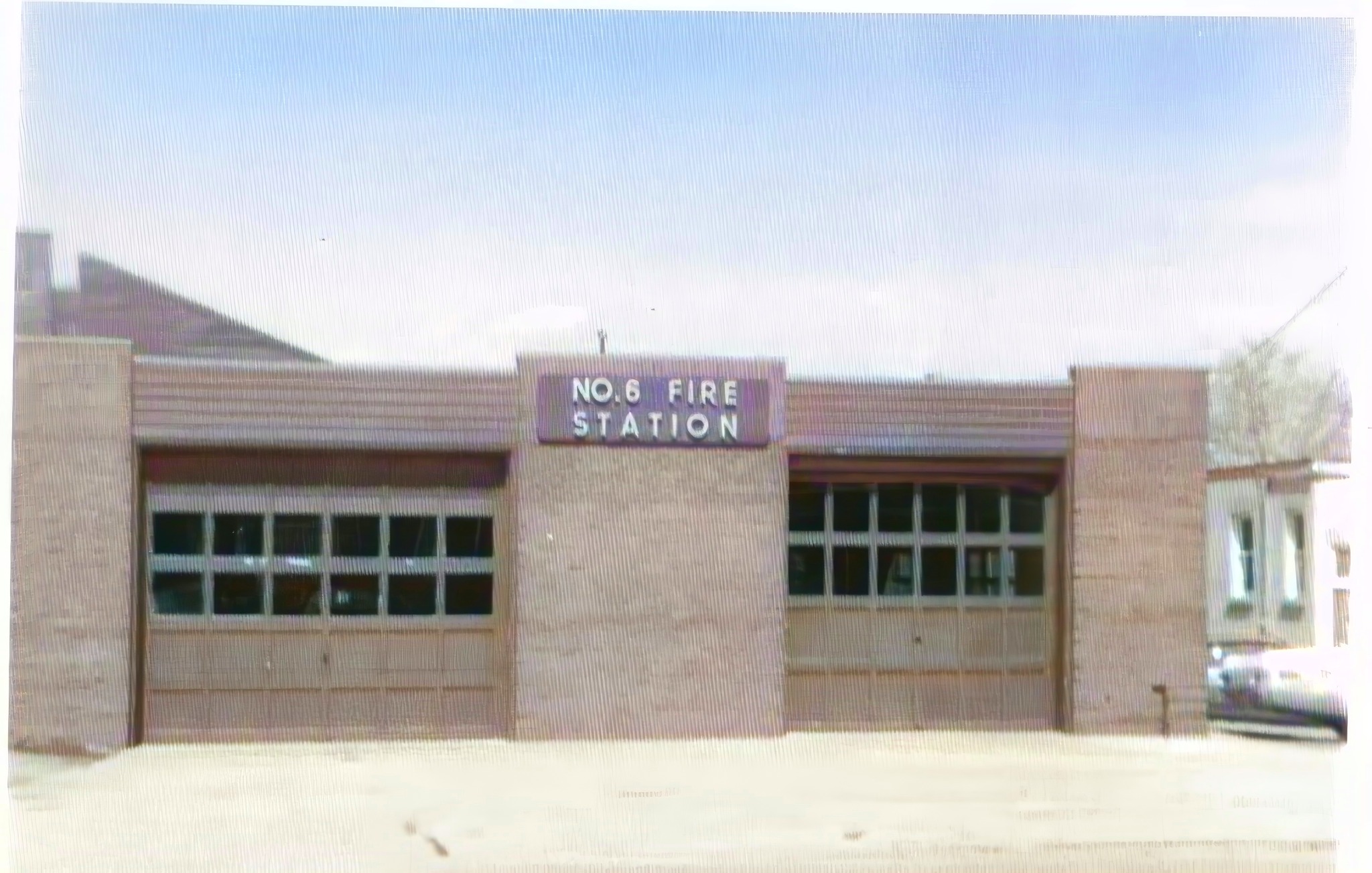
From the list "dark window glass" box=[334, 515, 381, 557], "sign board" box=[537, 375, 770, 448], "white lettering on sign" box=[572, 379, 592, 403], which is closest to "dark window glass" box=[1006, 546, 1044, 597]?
"sign board" box=[537, 375, 770, 448]

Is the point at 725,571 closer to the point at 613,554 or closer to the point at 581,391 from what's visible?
the point at 613,554

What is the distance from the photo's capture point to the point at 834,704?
1012 centimetres

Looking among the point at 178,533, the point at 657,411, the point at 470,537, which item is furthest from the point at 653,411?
the point at 178,533

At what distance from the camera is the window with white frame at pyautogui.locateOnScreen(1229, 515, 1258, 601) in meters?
9.73

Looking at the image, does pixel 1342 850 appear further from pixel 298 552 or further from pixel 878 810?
pixel 298 552

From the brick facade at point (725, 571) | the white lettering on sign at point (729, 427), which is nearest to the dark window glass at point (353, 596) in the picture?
the brick facade at point (725, 571)

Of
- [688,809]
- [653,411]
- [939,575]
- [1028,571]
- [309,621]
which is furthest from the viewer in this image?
[1028,571]

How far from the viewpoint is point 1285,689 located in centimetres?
909

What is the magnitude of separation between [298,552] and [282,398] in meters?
0.95

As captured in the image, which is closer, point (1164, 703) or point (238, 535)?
point (238, 535)

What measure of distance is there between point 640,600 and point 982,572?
2.14 m

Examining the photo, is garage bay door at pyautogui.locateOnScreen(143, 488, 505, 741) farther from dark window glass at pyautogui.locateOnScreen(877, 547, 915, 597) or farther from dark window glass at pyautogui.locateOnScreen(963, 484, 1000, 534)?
dark window glass at pyautogui.locateOnScreen(963, 484, 1000, 534)

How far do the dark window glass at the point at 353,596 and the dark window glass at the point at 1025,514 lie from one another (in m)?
3.95

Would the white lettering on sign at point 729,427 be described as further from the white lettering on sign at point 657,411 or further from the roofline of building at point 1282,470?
the roofline of building at point 1282,470
